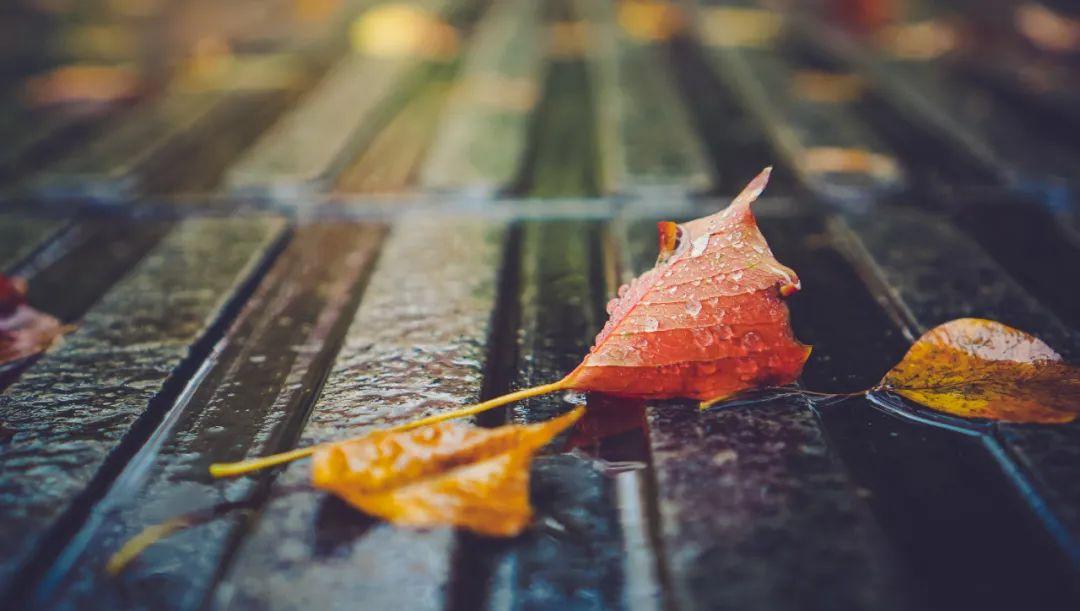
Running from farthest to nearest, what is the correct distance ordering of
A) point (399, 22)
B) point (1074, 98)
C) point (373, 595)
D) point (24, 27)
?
point (24, 27) → point (399, 22) → point (1074, 98) → point (373, 595)

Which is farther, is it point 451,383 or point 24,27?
point 24,27

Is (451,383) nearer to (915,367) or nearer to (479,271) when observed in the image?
(479,271)

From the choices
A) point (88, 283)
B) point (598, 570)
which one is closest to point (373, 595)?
point (598, 570)

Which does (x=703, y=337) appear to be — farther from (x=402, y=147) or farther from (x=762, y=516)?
(x=402, y=147)

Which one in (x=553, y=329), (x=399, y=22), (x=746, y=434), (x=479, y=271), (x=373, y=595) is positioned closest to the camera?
(x=373, y=595)

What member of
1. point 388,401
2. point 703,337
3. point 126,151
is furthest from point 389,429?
point 126,151

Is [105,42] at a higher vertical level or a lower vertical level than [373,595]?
higher

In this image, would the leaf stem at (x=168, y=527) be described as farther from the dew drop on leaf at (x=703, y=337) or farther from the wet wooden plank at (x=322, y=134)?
the wet wooden plank at (x=322, y=134)
